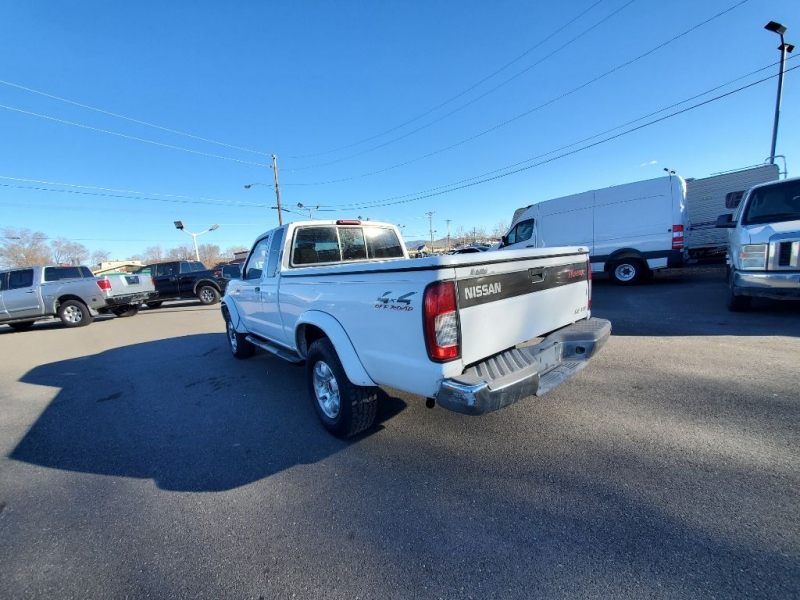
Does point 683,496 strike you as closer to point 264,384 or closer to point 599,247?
point 264,384

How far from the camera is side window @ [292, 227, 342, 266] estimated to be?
13.4 ft

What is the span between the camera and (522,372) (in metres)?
2.26

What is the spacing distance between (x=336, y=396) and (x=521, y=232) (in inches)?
461

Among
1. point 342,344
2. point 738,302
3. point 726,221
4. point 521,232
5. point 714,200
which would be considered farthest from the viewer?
point 714,200

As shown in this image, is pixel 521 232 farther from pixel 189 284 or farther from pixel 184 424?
pixel 189 284

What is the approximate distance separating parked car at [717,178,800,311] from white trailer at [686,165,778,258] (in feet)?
29.3

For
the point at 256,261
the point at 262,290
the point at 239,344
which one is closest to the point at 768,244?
the point at 262,290

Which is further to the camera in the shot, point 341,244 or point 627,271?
point 627,271

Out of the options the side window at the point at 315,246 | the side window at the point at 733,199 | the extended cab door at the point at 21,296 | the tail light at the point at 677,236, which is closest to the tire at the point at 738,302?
the tail light at the point at 677,236

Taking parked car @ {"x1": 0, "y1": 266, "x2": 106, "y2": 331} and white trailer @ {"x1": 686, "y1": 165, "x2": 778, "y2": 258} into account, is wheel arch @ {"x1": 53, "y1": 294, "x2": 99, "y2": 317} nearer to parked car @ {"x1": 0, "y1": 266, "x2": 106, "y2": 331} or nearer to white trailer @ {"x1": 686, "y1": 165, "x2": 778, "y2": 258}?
parked car @ {"x1": 0, "y1": 266, "x2": 106, "y2": 331}

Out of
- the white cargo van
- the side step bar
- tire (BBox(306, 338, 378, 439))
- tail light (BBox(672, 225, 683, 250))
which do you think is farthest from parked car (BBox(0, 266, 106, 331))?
tail light (BBox(672, 225, 683, 250))

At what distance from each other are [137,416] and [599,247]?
12247 millimetres

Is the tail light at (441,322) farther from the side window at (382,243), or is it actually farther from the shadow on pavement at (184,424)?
the side window at (382,243)

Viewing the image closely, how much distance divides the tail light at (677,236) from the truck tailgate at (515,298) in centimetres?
860
